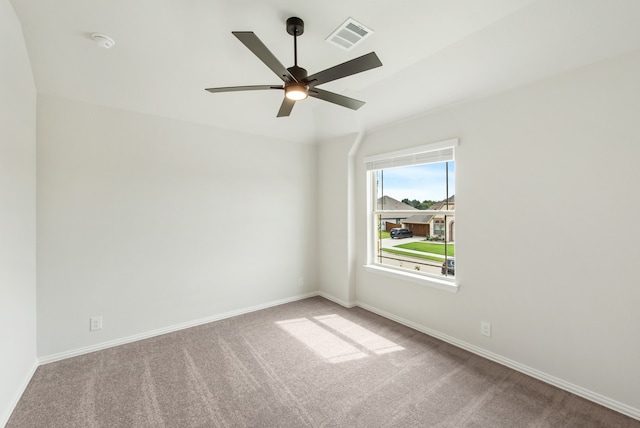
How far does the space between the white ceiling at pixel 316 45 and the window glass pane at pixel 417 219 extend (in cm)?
80

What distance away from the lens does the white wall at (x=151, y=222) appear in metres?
2.64

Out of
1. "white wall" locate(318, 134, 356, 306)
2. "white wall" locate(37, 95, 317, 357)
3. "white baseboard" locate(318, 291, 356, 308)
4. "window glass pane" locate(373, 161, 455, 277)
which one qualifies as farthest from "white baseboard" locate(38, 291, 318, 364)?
"window glass pane" locate(373, 161, 455, 277)

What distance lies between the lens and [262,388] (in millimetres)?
A: 2230

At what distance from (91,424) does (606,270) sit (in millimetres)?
3806

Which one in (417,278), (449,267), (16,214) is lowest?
(417,278)

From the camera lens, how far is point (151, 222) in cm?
313

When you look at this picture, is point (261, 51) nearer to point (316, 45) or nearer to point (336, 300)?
point (316, 45)

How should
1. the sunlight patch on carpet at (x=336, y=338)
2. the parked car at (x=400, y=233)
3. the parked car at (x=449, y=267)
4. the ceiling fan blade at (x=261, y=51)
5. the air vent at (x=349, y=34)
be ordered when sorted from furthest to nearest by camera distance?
the parked car at (x=400, y=233) < the parked car at (x=449, y=267) < the sunlight patch on carpet at (x=336, y=338) < the air vent at (x=349, y=34) < the ceiling fan blade at (x=261, y=51)

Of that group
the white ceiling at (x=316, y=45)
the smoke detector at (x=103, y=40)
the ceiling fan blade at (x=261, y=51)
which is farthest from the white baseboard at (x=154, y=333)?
the ceiling fan blade at (x=261, y=51)

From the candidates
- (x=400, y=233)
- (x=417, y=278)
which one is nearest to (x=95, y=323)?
(x=417, y=278)

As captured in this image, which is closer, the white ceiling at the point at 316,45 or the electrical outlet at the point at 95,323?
the white ceiling at the point at 316,45

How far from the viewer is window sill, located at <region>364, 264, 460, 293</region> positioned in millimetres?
2955

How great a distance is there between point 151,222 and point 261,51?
95.4 inches

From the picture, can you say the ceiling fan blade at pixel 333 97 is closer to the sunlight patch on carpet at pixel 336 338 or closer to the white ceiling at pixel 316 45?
the white ceiling at pixel 316 45
